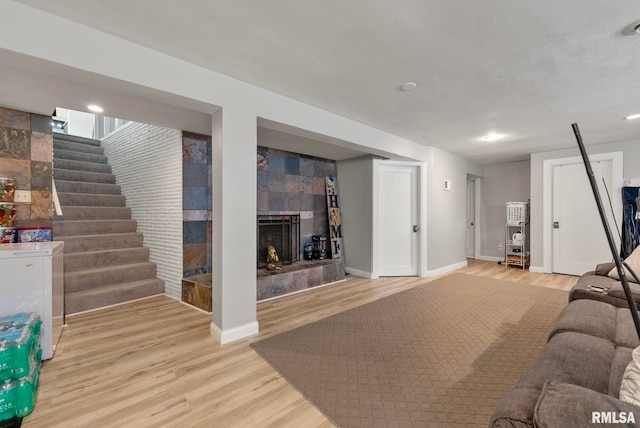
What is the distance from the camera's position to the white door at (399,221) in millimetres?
5078

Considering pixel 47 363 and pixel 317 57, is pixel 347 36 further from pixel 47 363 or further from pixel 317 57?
pixel 47 363

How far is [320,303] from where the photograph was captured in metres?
3.61

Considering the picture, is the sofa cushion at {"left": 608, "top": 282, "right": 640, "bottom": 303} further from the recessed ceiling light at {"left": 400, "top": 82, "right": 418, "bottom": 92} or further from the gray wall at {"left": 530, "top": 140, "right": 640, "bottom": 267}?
the gray wall at {"left": 530, "top": 140, "right": 640, "bottom": 267}

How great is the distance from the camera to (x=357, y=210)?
520 centimetres

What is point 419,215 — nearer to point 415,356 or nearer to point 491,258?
point 491,258

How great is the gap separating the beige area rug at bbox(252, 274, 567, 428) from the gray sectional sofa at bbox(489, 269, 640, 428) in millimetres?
568

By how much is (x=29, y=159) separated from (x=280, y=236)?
311cm

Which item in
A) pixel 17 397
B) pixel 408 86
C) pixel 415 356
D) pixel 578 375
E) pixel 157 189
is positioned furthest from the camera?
pixel 157 189

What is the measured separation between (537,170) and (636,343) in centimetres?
494

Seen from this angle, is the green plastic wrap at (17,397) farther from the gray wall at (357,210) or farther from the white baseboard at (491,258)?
the white baseboard at (491,258)

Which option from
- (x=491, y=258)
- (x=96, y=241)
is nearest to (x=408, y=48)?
(x=96, y=241)

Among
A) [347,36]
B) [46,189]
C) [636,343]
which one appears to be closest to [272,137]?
[347,36]

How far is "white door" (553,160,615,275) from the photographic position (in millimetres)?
4789

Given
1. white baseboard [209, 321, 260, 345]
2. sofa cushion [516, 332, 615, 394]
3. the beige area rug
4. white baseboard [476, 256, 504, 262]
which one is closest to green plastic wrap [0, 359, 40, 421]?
white baseboard [209, 321, 260, 345]
